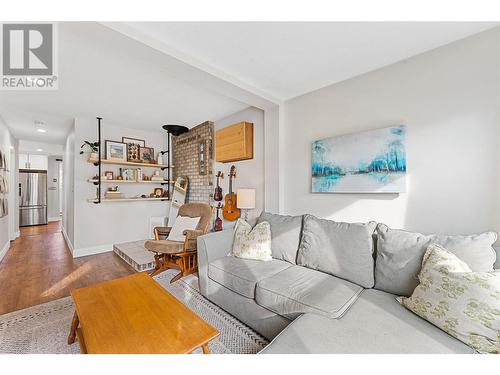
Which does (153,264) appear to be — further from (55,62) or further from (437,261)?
(437,261)

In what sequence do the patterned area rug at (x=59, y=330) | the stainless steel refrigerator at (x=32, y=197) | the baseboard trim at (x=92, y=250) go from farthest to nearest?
1. the stainless steel refrigerator at (x=32, y=197)
2. the baseboard trim at (x=92, y=250)
3. the patterned area rug at (x=59, y=330)

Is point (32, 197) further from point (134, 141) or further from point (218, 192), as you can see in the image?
point (218, 192)

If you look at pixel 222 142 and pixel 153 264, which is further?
pixel 222 142

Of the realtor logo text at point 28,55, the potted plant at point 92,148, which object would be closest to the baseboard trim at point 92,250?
the potted plant at point 92,148

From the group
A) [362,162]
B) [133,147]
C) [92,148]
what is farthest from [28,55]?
[362,162]

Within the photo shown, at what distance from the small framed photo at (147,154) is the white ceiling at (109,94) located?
0.49 metres

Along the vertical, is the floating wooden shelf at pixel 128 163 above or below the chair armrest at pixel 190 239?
above

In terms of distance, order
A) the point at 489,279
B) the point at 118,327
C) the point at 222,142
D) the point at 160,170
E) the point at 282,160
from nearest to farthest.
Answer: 1. the point at 489,279
2. the point at 118,327
3. the point at 282,160
4. the point at 222,142
5. the point at 160,170

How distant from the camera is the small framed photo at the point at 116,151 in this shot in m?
4.01

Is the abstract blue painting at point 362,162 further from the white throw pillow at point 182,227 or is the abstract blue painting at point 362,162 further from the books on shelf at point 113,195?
the books on shelf at point 113,195

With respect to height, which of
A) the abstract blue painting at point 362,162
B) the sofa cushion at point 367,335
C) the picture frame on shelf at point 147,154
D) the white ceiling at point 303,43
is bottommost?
the sofa cushion at point 367,335

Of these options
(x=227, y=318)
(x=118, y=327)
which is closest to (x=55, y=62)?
(x=118, y=327)

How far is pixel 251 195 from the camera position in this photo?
311 cm
